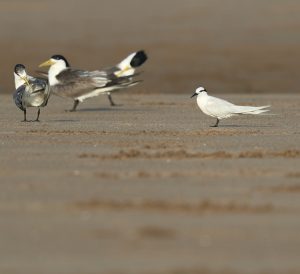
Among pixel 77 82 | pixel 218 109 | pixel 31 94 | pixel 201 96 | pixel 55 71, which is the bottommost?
pixel 218 109

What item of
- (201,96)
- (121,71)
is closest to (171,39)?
(121,71)

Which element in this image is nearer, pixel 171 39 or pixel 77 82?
pixel 77 82

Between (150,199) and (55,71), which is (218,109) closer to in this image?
(55,71)


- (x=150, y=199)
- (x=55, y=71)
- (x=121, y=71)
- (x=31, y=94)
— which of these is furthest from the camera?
(x=121, y=71)

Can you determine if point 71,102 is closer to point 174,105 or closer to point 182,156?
point 174,105

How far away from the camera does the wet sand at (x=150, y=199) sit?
542cm

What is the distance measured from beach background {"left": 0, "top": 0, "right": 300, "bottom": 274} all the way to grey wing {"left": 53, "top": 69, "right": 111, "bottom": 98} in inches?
11.5

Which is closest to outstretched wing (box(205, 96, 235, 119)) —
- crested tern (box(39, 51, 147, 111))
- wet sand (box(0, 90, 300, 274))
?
wet sand (box(0, 90, 300, 274))

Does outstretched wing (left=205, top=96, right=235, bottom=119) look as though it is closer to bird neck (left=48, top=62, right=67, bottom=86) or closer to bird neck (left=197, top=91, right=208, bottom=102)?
bird neck (left=197, top=91, right=208, bottom=102)

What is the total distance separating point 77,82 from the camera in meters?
15.6

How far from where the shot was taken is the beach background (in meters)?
5.49

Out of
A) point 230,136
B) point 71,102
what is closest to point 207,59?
point 71,102

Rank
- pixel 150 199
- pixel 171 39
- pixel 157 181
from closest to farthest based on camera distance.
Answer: pixel 150 199 → pixel 157 181 → pixel 171 39

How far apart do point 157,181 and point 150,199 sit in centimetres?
76
